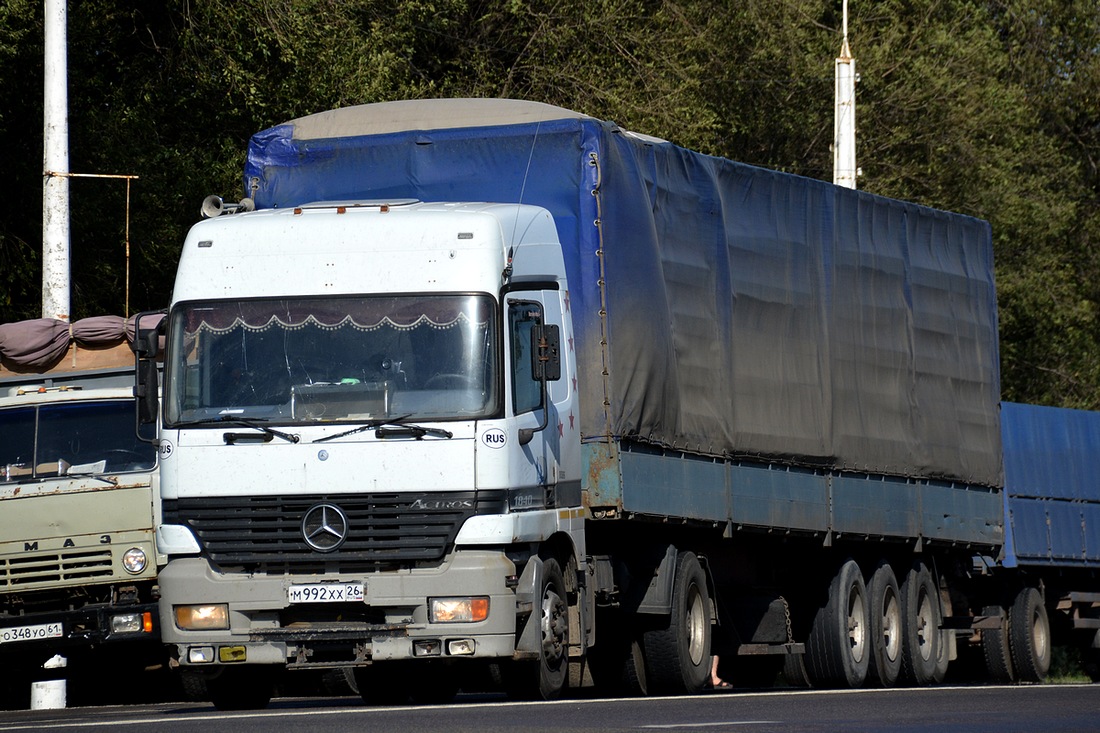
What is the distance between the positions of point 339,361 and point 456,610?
164cm

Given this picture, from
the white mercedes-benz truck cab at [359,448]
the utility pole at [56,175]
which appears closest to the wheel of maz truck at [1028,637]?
the utility pole at [56,175]

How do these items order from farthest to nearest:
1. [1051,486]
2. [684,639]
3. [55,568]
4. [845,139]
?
[845,139] < [1051,486] < [55,568] < [684,639]

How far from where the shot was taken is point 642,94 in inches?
1150

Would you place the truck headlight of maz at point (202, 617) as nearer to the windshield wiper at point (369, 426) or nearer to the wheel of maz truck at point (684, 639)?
the windshield wiper at point (369, 426)

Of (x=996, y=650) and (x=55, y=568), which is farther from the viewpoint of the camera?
(x=996, y=650)

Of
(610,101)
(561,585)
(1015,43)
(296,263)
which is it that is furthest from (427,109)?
(1015,43)

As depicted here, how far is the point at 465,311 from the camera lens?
12867 mm

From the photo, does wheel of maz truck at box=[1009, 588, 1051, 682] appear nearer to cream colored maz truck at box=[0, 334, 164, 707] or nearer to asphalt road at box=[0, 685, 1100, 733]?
asphalt road at box=[0, 685, 1100, 733]

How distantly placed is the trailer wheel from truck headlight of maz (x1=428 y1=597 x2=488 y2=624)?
448 inches

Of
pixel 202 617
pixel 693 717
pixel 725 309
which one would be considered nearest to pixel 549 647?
pixel 693 717

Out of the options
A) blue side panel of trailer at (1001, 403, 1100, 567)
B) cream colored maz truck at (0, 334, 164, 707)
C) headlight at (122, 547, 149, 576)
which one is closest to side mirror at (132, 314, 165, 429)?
cream colored maz truck at (0, 334, 164, 707)

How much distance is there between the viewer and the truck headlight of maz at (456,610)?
41.6 feet

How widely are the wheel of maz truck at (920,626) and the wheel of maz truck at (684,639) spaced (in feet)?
13.3

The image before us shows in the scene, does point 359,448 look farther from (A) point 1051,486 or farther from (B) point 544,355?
(A) point 1051,486
